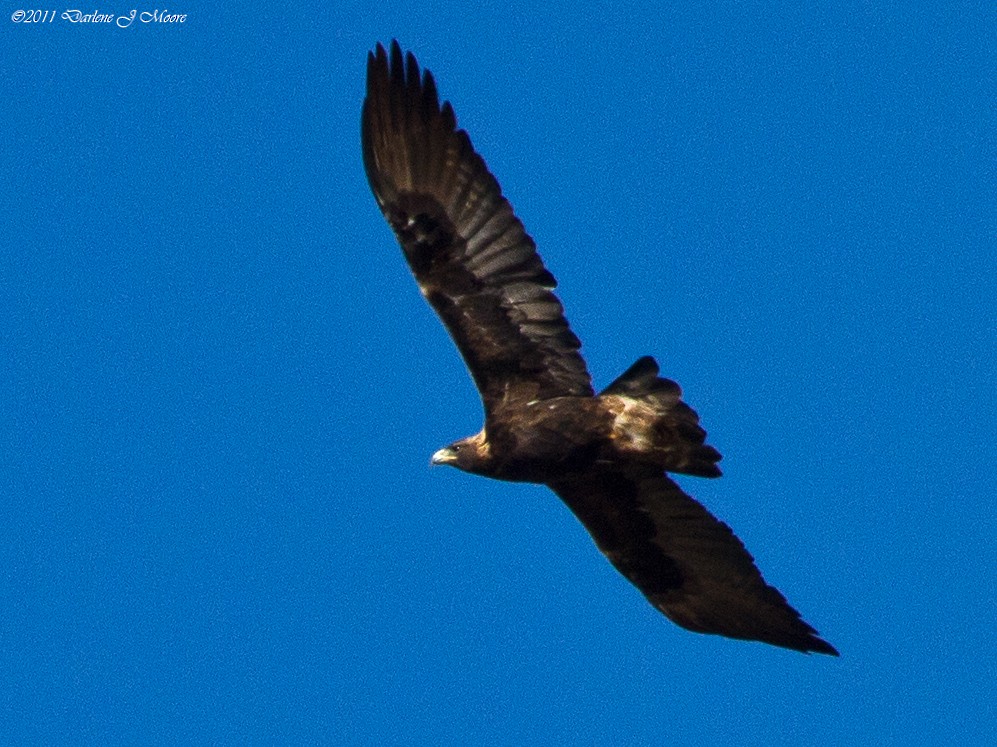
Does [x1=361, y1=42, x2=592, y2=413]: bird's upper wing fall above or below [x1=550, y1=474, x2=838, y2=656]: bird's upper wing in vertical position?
above

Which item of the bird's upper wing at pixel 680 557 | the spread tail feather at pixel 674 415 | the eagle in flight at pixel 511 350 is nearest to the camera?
the spread tail feather at pixel 674 415

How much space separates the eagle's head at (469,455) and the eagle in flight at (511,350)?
0.04 feet

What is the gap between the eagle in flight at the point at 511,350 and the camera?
13.5m

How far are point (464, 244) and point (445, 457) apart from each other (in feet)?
5.29

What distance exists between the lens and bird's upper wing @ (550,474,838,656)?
562 inches

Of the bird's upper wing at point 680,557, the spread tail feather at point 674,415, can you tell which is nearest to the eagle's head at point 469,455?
the bird's upper wing at point 680,557

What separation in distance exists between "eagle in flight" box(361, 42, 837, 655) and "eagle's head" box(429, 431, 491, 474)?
0.01 meters

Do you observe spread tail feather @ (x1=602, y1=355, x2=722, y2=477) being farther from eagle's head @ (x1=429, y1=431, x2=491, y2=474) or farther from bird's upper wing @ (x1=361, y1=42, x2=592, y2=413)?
eagle's head @ (x1=429, y1=431, x2=491, y2=474)

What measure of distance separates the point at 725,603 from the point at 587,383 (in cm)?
232

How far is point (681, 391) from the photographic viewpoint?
12945mm

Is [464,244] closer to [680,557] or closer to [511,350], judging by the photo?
[511,350]

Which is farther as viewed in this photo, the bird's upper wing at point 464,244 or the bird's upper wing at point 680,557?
the bird's upper wing at point 680,557

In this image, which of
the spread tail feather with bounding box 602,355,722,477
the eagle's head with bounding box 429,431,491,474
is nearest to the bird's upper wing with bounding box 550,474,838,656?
the eagle's head with bounding box 429,431,491,474

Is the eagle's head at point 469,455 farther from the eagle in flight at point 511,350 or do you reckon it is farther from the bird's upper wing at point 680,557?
the bird's upper wing at point 680,557
